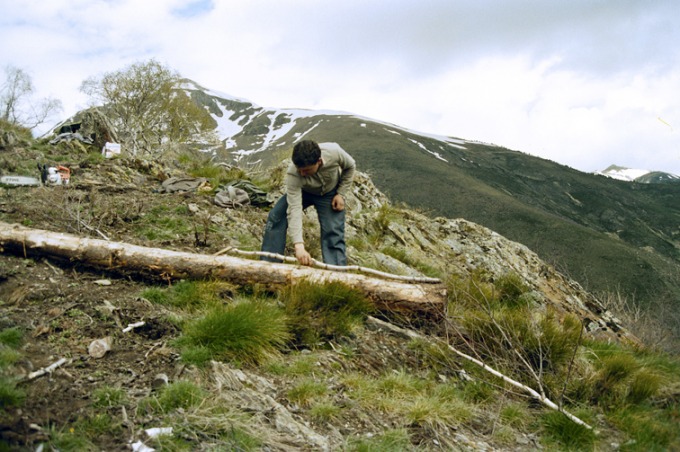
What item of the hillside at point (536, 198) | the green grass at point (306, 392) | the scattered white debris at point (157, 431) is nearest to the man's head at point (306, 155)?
the green grass at point (306, 392)

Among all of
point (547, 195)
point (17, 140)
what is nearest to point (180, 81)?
point (17, 140)

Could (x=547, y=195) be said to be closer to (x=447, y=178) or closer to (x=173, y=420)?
(x=447, y=178)

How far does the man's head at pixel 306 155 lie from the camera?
13.5 ft

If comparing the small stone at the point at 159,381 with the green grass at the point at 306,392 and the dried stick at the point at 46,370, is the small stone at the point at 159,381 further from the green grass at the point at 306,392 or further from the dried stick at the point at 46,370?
the green grass at the point at 306,392

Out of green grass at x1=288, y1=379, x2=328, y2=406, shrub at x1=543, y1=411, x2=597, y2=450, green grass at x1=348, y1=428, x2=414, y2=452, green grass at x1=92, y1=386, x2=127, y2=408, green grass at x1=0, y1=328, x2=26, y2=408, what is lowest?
shrub at x1=543, y1=411, x2=597, y2=450

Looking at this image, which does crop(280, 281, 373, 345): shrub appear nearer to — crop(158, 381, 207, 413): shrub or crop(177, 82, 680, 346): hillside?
crop(158, 381, 207, 413): shrub

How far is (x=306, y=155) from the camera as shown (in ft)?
13.5

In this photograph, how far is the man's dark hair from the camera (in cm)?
412

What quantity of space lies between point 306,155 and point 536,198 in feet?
200

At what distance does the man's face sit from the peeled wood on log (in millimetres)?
970

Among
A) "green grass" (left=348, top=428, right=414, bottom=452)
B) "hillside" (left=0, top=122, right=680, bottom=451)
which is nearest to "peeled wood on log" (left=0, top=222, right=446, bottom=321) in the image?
"hillside" (left=0, top=122, right=680, bottom=451)

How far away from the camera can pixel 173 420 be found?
2248 mm

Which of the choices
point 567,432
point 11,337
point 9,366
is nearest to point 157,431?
point 9,366

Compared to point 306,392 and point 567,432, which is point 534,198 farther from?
point 306,392
